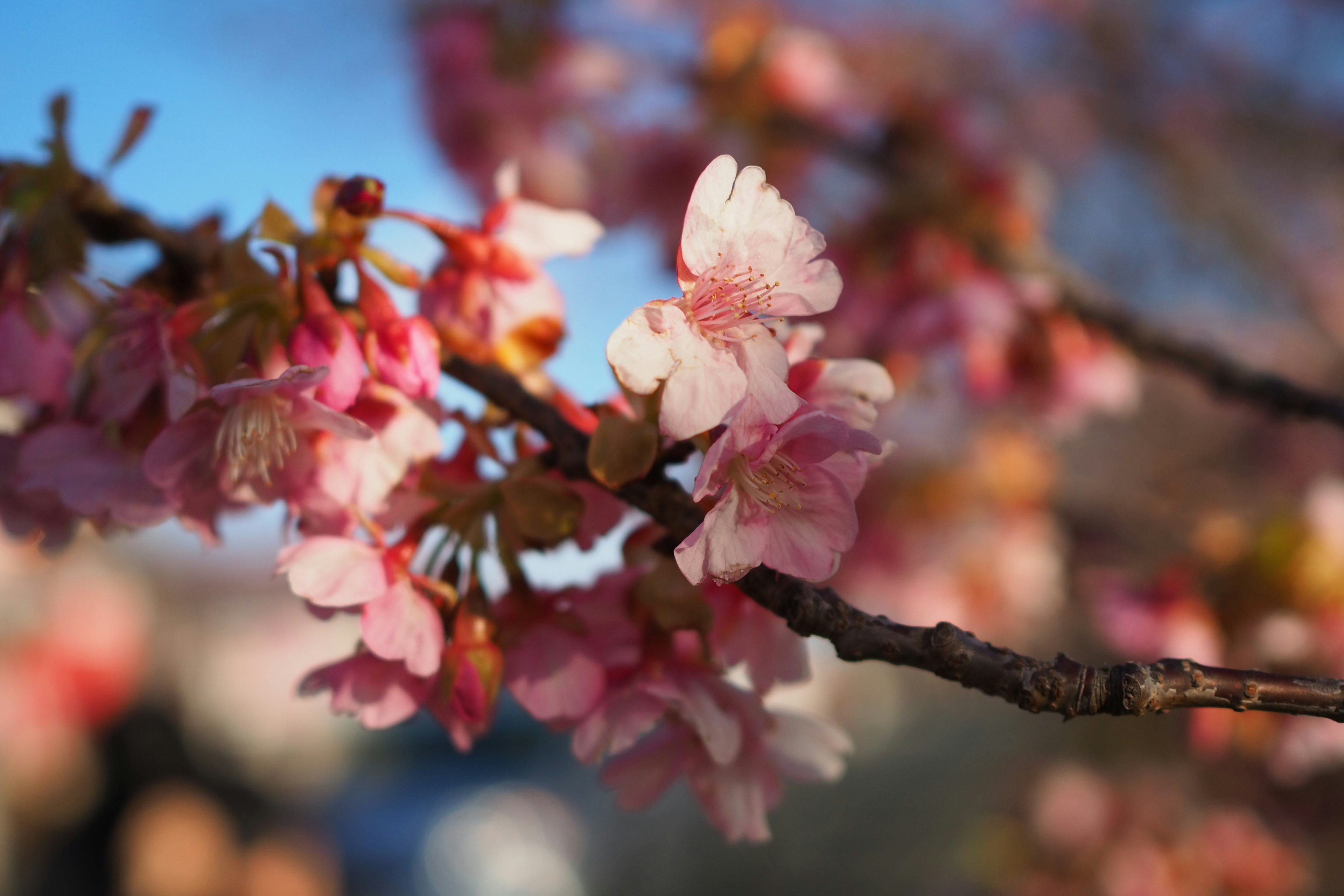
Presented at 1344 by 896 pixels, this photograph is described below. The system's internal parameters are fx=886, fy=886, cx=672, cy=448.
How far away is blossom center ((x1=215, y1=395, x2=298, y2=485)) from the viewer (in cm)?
58

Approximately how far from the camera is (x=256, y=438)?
596 millimetres

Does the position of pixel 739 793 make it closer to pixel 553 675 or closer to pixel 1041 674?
pixel 553 675

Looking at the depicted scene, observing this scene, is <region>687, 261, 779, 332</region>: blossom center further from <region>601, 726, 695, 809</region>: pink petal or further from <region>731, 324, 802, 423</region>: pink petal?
<region>601, 726, 695, 809</region>: pink petal

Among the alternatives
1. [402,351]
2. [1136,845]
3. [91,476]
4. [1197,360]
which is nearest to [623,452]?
[402,351]

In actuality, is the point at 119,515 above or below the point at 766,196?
below

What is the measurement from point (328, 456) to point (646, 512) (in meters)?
0.23

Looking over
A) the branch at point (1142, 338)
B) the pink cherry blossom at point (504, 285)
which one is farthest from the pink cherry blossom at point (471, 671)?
the branch at point (1142, 338)

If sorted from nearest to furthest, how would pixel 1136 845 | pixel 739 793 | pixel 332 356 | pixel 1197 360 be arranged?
1. pixel 332 356
2. pixel 739 793
3. pixel 1197 360
4. pixel 1136 845

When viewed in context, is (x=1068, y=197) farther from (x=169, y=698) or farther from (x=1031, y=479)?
(x=169, y=698)

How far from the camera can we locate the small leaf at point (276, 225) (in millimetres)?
616

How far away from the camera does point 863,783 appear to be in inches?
161

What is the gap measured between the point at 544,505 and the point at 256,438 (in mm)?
201

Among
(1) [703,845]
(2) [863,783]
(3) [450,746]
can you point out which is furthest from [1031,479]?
(3) [450,746]

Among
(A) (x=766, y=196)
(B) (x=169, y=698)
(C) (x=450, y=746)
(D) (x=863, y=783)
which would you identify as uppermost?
(D) (x=863, y=783)
